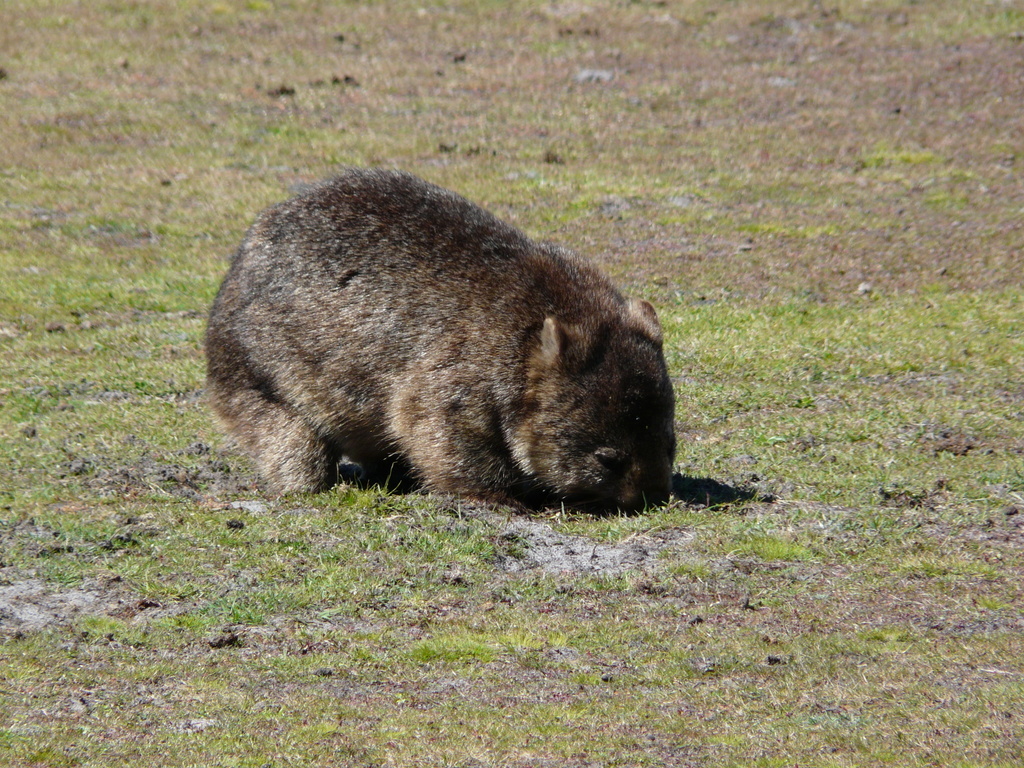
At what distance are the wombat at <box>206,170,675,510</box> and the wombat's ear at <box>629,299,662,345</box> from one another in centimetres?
1

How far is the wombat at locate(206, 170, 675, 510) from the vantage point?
8.03 metres

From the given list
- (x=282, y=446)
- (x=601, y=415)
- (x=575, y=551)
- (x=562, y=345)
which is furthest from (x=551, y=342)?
(x=282, y=446)

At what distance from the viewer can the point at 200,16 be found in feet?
79.6

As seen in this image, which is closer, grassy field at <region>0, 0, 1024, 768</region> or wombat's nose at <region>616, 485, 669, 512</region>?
grassy field at <region>0, 0, 1024, 768</region>

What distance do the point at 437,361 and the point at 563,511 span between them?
49.0 inches

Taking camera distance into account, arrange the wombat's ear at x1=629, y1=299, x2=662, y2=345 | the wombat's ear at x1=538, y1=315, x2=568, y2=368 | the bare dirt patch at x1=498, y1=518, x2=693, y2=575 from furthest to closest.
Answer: the wombat's ear at x1=629, y1=299, x2=662, y2=345 < the wombat's ear at x1=538, y1=315, x2=568, y2=368 < the bare dirt patch at x1=498, y1=518, x2=693, y2=575

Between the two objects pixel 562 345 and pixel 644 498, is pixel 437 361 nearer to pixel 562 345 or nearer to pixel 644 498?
pixel 562 345

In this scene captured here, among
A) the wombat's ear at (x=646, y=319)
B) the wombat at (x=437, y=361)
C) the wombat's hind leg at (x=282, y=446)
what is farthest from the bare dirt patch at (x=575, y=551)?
the wombat's hind leg at (x=282, y=446)

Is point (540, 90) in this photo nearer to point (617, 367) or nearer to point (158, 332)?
point (158, 332)

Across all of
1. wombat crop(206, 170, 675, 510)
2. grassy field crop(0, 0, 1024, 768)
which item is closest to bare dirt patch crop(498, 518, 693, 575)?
grassy field crop(0, 0, 1024, 768)

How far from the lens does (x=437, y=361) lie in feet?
26.7

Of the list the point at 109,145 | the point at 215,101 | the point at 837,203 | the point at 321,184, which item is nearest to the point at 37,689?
the point at 321,184

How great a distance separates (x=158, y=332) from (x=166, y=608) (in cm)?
634

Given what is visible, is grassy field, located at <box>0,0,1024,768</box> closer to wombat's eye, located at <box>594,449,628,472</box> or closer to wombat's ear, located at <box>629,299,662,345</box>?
wombat's eye, located at <box>594,449,628,472</box>
